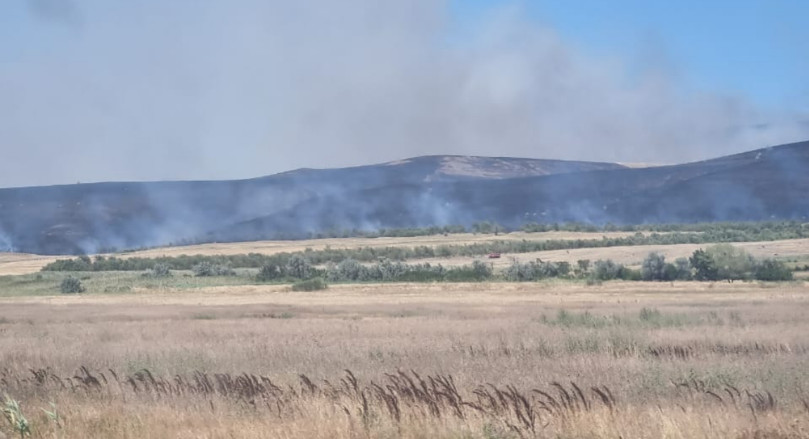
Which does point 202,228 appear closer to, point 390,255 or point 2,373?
point 390,255

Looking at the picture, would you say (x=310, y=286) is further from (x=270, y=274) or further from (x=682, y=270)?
(x=682, y=270)

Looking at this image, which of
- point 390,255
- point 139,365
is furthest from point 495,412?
point 390,255

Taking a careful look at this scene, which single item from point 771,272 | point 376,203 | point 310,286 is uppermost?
point 376,203

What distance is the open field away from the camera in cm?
Result: 876

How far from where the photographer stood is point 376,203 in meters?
154

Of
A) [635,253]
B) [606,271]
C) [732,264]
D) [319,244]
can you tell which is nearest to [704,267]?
[732,264]

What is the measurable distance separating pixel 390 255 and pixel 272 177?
81.7 meters

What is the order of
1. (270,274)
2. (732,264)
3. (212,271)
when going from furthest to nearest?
(212,271) → (270,274) → (732,264)

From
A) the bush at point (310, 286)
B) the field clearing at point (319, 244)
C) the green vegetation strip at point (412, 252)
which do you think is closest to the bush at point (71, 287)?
the bush at point (310, 286)

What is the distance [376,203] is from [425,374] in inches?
5523

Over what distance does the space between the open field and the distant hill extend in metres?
105

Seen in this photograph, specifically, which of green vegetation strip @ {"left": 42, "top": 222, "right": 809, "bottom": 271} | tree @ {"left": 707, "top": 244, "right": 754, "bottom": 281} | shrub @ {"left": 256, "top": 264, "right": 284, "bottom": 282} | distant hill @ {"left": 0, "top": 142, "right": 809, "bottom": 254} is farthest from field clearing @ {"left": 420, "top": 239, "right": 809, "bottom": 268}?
distant hill @ {"left": 0, "top": 142, "right": 809, "bottom": 254}

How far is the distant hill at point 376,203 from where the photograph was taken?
5226 inches

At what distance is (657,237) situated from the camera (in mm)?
95562
